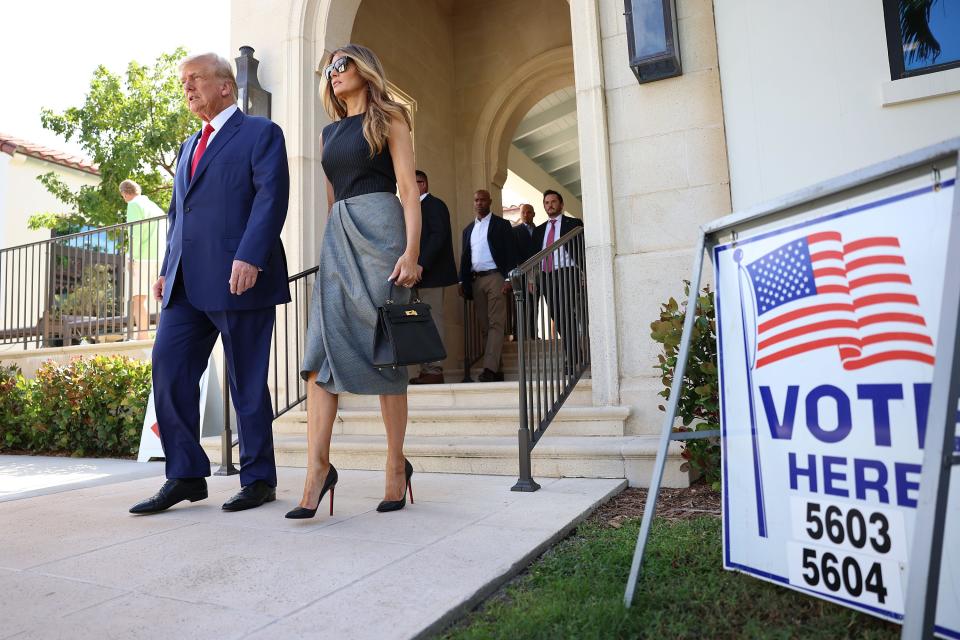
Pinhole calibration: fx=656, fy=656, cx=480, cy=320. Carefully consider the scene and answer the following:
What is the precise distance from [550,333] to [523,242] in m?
3.37

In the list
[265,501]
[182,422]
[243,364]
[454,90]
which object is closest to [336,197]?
[243,364]

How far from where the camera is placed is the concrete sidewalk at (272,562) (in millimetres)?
1604

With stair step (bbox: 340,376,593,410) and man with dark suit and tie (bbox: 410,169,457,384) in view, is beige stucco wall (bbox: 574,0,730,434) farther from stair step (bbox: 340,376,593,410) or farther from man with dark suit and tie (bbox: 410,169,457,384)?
man with dark suit and tie (bbox: 410,169,457,384)

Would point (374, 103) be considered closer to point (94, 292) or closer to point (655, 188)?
point (655, 188)

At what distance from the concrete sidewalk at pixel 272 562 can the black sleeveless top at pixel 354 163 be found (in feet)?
4.36

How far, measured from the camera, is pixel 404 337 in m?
2.46

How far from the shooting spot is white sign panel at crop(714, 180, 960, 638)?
135cm

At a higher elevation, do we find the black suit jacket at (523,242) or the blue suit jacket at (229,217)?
the black suit jacket at (523,242)

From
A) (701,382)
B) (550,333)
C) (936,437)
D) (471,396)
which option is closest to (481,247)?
(471,396)

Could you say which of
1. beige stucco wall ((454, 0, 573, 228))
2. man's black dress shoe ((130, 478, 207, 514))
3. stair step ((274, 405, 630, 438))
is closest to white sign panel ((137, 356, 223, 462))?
stair step ((274, 405, 630, 438))

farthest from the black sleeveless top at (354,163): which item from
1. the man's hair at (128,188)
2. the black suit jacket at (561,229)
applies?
the man's hair at (128,188)

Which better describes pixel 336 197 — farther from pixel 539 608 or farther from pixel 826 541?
pixel 826 541

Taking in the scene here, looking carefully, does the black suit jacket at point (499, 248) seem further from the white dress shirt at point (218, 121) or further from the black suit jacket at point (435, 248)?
the white dress shirt at point (218, 121)

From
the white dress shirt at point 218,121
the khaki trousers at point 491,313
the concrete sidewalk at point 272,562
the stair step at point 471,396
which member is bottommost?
Answer: the concrete sidewalk at point 272,562
